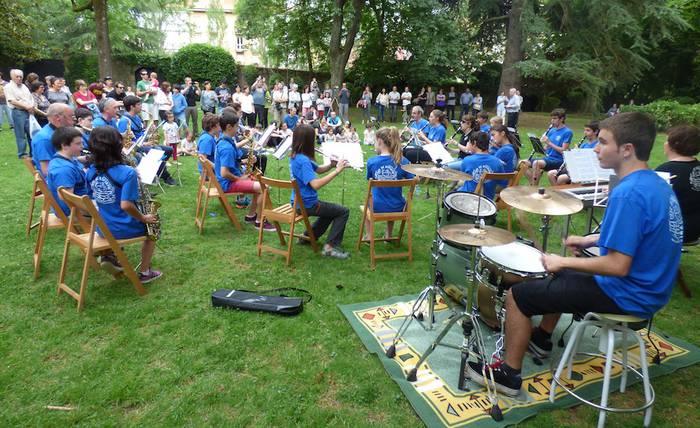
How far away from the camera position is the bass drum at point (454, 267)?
12.4 ft

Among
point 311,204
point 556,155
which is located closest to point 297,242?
point 311,204

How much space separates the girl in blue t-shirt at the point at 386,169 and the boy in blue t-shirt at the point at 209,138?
279 centimetres

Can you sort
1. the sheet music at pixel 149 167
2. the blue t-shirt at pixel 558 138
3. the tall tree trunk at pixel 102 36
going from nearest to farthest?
the sheet music at pixel 149 167 → the blue t-shirt at pixel 558 138 → the tall tree trunk at pixel 102 36

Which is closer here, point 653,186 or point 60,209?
point 653,186

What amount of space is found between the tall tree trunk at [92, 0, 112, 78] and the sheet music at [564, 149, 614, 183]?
17.6 m

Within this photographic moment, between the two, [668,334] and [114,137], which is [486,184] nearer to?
[668,334]

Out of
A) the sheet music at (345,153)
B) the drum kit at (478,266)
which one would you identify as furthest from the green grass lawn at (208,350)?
the sheet music at (345,153)

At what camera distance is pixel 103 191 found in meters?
4.13

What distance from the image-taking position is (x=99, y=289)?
4.43m

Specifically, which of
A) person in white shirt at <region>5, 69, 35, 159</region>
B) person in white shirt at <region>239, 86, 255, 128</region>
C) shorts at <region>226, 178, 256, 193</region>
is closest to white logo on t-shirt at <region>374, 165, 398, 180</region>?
shorts at <region>226, 178, 256, 193</region>

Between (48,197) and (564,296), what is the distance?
4.89 meters

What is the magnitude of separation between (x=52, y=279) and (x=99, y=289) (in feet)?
2.09

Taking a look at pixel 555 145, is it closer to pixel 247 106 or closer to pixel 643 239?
pixel 643 239

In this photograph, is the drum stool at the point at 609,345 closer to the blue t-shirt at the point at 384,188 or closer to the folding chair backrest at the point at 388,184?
the folding chair backrest at the point at 388,184
